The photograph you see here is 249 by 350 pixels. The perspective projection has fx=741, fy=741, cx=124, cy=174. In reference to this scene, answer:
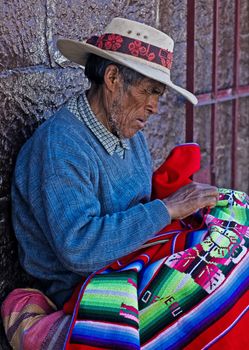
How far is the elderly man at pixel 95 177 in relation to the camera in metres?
2.42

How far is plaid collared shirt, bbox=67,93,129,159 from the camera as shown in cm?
265

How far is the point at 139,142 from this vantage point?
3.01 metres

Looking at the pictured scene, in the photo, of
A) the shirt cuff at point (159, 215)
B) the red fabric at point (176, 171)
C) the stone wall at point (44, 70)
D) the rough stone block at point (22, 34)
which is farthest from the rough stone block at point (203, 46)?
the shirt cuff at point (159, 215)

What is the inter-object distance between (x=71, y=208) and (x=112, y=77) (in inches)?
20.4

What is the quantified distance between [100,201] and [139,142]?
463 millimetres

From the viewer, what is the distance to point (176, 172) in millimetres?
2996

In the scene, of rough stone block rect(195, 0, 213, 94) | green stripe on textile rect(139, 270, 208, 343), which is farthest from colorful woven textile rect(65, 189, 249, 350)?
rough stone block rect(195, 0, 213, 94)

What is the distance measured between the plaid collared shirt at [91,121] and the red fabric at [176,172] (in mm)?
367

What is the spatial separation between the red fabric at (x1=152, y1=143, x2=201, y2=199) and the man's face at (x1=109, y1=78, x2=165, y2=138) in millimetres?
359

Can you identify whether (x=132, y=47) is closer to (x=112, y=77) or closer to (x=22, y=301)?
(x=112, y=77)

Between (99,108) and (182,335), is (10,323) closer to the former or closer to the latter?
(182,335)

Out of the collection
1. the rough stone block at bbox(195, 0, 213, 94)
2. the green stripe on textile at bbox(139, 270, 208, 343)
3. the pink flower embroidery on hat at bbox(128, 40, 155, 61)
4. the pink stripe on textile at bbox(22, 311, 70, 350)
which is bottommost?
the pink stripe on textile at bbox(22, 311, 70, 350)

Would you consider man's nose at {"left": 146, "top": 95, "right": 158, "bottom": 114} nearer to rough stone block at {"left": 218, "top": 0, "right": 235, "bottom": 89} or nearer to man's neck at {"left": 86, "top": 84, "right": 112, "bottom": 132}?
man's neck at {"left": 86, "top": 84, "right": 112, "bottom": 132}

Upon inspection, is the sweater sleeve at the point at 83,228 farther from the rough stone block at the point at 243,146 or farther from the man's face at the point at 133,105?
the rough stone block at the point at 243,146
